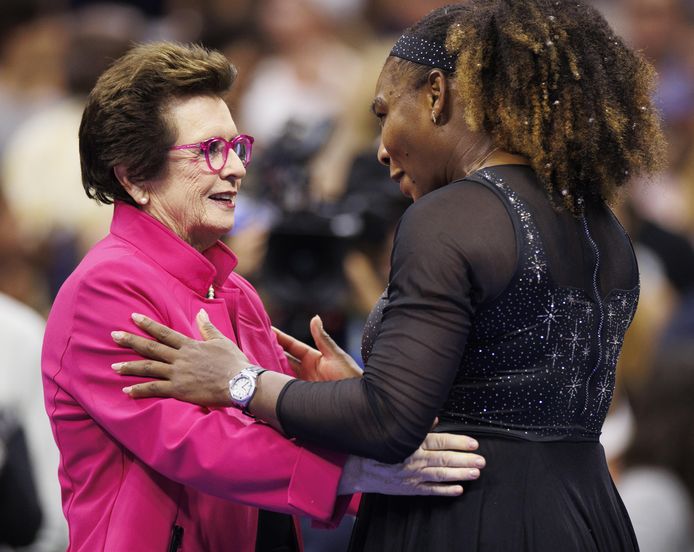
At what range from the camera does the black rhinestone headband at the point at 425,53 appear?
2.54 m

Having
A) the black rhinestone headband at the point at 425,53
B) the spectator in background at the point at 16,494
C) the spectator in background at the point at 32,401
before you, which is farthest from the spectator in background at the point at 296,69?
the black rhinestone headband at the point at 425,53

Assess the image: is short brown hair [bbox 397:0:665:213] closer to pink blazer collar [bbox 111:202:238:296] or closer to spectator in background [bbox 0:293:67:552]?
pink blazer collar [bbox 111:202:238:296]

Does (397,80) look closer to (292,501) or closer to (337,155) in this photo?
(292,501)

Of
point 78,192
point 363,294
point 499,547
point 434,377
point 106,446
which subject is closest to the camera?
point 434,377

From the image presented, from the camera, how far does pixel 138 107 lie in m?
2.77

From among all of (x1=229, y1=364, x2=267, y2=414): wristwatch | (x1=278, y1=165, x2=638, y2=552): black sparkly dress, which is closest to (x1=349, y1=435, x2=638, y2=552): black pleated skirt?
(x1=278, y1=165, x2=638, y2=552): black sparkly dress

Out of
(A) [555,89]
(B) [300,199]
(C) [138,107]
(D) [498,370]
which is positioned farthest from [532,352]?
Result: (B) [300,199]

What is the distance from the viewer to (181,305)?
9.03 ft

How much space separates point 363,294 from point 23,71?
11.7ft

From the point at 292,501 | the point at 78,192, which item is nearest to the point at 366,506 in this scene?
the point at 292,501

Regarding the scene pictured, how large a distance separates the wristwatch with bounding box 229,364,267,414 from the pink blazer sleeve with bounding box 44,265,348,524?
0.25 feet

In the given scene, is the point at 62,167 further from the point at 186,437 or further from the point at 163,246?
the point at 186,437

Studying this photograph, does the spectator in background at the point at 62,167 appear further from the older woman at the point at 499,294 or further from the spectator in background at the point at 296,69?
the older woman at the point at 499,294

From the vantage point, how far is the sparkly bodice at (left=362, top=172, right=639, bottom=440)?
244cm
